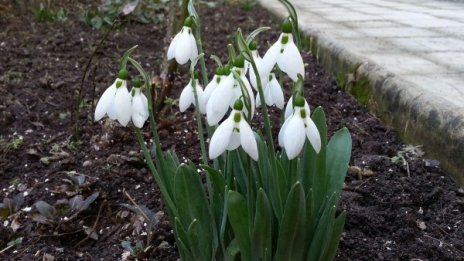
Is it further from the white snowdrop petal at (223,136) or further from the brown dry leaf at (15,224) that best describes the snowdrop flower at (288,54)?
the brown dry leaf at (15,224)

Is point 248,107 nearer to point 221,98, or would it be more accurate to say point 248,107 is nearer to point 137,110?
point 221,98

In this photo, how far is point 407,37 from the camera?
3.99 meters

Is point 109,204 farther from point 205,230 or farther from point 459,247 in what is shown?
point 459,247

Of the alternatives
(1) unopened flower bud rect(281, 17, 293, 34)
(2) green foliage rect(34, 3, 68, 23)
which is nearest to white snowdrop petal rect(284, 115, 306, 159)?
(1) unopened flower bud rect(281, 17, 293, 34)

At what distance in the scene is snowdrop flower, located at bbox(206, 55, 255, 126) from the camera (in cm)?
125

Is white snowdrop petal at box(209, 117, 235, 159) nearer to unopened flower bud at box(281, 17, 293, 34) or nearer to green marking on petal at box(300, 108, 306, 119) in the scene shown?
green marking on petal at box(300, 108, 306, 119)

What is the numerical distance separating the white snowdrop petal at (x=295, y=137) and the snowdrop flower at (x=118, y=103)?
1.20ft

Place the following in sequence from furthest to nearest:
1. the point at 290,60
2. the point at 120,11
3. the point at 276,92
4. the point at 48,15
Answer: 1. the point at 48,15
2. the point at 120,11
3. the point at 276,92
4. the point at 290,60

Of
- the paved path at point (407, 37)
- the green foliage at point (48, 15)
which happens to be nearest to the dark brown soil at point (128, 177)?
the paved path at point (407, 37)

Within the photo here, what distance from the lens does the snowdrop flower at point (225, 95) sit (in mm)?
1253

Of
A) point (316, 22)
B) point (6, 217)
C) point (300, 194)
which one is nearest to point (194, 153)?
point (6, 217)

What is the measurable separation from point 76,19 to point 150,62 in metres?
1.77

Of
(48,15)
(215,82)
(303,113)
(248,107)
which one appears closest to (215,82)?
(215,82)

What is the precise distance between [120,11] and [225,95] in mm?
3967
